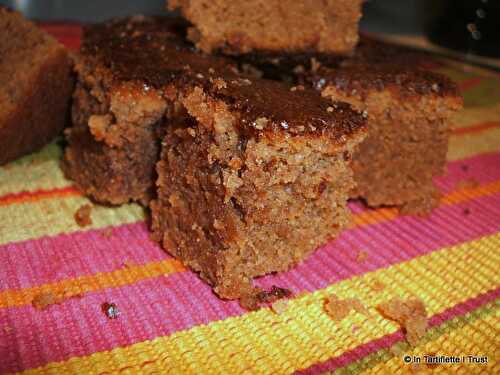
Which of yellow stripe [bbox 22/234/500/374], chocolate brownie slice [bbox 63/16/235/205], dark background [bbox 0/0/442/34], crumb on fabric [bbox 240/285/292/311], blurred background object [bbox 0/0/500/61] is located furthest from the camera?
dark background [bbox 0/0/442/34]

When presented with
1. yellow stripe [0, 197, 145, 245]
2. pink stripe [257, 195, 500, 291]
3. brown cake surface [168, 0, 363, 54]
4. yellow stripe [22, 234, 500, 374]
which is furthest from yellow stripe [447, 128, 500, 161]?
yellow stripe [0, 197, 145, 245]

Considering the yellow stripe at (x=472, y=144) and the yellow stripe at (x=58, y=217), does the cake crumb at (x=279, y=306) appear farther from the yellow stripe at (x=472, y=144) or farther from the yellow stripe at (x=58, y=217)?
the yellow stripe at (x=472, y=144)

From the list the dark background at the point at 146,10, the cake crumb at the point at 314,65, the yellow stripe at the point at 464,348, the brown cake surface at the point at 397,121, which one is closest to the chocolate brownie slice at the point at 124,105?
the cake crumb at the point at 314,65

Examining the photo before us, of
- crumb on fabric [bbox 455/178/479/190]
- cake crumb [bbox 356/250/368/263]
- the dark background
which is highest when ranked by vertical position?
the dark background

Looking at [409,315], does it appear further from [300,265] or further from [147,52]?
[147,52]

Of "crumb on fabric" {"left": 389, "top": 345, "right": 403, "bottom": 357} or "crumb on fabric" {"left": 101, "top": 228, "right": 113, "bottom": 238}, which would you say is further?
"crumb on fabric" {"left": 101, "top": 228, "right": 113, "bottom": 238}

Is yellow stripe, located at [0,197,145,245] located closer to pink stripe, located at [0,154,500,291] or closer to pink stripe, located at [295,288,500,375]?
pink stripe, located at [0,154,500,291]

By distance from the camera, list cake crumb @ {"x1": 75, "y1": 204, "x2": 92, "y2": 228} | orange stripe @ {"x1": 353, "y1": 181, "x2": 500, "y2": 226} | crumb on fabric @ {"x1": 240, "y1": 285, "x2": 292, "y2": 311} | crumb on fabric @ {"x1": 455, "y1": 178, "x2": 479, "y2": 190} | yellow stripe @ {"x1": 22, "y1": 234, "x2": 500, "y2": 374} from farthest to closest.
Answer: crumb on fabric @ {"x1": 455, "y1": 178, "x2": 479, "y2": 190}, orange stripe @ {"x1": 353, "y1": 181, "x2": 500, "y2": 226}, cake crumb @ {"x1": 75, "y1": 204, "x2": 92, "y2": 228}, crumb on fabric @ {"x1": 240, "y1": 285, "x2": 292, "y2": 311}, yellow stripe @ {"x1": 22, "y1": 234, "x2": 500, "y2": 374}

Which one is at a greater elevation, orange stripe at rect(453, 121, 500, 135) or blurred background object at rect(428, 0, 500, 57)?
blurred background object at rect(428, 0, 500, 57)
